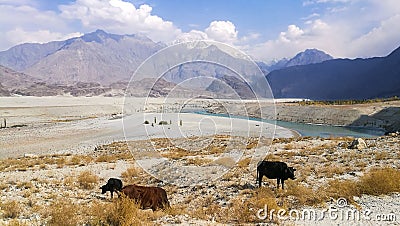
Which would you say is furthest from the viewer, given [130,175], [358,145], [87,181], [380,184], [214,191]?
[358,145]

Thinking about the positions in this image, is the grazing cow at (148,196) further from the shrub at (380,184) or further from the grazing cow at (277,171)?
the shrub at (380,184)

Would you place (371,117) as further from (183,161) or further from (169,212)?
(169,212)

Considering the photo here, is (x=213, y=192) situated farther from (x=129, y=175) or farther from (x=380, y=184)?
(x=129, y=175)

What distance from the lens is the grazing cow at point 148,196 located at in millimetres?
9766

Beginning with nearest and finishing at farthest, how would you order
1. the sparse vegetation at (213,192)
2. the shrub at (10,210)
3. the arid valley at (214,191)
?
1. the arid valley at (214,191)
2. the sparse vegetation at (213,192)
3. the shrub at (10,210)

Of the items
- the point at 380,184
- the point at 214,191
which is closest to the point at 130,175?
the point at 214,191

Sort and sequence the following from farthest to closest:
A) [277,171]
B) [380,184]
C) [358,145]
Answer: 1. [358,145]
2. [277,171]
3. [380,184]

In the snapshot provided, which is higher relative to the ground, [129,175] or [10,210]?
[10,210]

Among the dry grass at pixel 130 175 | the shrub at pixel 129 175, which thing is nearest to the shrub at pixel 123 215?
the dry grass at pixel 130 175

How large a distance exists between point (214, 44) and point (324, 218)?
20.9 ft

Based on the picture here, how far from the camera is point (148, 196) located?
32.6ft

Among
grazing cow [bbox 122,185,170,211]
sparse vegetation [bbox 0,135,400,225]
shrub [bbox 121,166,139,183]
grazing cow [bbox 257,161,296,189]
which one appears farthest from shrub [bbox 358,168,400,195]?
shrub [bbox 121,166,139,183]

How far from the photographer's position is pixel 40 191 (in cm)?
1266

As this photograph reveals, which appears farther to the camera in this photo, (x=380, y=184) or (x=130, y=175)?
(x=130, y=175)
